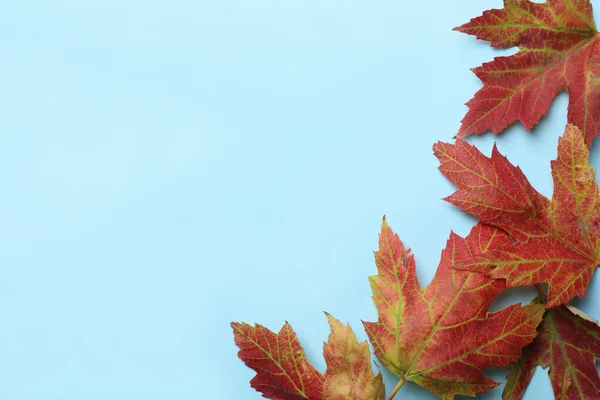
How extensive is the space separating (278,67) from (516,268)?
1.56 feet

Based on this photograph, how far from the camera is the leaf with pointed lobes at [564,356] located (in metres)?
0.79

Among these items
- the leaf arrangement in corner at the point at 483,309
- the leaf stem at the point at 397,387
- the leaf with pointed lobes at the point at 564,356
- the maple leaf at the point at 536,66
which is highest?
the maple leaf at the point at 536,66

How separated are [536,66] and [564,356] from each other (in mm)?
415

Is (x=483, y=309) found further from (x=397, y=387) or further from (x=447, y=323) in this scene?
(x=397, y=387)

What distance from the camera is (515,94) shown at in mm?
864

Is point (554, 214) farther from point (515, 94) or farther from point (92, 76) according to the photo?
point (92, 76)

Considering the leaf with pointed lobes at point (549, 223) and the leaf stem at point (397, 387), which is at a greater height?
the leaf with pointed lobes at point (549, 223)

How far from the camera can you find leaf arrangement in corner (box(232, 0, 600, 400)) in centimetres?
79

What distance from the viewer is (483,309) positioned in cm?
79

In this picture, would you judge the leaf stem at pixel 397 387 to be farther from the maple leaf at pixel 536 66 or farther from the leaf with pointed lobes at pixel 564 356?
the maple leaf at pixel 536 66

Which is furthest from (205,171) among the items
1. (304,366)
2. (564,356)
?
(564,356)

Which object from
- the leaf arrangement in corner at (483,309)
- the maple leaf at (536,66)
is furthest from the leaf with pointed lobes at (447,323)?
the maple leaf at (536,66)

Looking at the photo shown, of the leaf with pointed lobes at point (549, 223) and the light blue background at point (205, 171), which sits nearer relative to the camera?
the leaf with pointed lobes at point (549, 223)

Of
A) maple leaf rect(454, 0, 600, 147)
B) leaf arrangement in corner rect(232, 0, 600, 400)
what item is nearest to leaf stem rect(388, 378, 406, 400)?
leaf arrangement in corner rect(232, 0, 600, 400)
